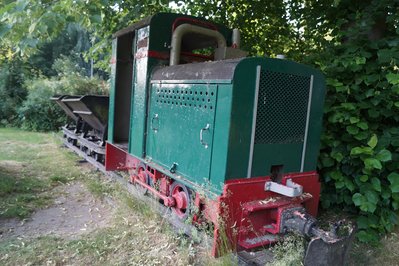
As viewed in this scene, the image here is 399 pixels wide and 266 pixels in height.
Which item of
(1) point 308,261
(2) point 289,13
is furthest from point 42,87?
(1) point 308,261

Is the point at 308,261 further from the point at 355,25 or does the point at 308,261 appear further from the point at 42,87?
the point at 42,87

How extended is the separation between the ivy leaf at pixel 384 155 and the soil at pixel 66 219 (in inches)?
135

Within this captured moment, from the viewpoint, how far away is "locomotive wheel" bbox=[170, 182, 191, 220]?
391 centimetres

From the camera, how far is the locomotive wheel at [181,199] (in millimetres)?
3914

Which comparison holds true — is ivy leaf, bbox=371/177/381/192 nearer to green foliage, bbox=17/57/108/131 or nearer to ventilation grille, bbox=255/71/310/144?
ventilation grille, bbox=255/71/310/144

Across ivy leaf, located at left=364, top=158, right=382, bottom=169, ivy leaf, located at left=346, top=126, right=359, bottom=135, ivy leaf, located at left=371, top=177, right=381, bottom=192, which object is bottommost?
ivy leaf, located at left=371, top=177, right=381, bottom=192

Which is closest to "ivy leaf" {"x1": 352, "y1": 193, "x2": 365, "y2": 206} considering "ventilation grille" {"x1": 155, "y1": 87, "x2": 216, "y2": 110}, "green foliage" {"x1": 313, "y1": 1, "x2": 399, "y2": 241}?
"green foliage" {"x1": 313, "y1": 1, "x2": 399, "y2": 241}

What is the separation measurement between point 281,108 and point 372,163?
4.01ft

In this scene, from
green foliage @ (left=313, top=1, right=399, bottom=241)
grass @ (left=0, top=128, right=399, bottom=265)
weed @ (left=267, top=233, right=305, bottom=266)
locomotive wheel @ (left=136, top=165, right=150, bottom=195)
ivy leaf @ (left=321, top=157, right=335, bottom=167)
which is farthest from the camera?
locomotive wheel @ (left=136, top=165, right=150, bottom=195)

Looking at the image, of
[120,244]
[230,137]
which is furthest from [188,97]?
[120,244]

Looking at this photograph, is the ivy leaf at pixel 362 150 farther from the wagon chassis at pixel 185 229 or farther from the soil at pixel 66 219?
the soil at pixel 66 219

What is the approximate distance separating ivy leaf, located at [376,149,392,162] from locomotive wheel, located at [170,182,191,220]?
7.13 feet

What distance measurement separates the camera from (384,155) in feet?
12.3

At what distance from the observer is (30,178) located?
6.28m
